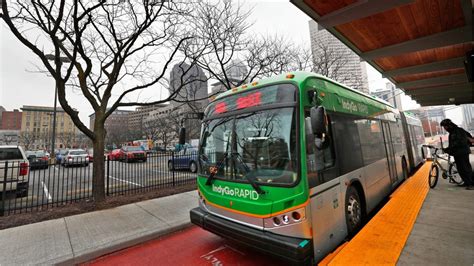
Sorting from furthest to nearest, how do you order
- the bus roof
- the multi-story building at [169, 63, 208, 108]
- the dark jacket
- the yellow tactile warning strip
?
the multi-story building at [169, 63, 208, 108], the dark jacket, the bus roof, the yellow tactile warning strip

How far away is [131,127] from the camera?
55125 millimetres

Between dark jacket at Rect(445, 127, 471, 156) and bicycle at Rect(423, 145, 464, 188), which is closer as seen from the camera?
dark jacket at Rect(445, 127, 471, 156)

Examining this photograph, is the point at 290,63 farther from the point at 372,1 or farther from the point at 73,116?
the point at 73,116

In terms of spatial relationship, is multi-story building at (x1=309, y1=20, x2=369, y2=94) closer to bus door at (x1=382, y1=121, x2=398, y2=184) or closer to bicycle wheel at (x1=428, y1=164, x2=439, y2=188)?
bus door at (x1=382, y1=121, x2=398, y2=184)

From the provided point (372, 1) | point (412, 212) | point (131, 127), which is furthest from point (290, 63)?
point (131, 127)

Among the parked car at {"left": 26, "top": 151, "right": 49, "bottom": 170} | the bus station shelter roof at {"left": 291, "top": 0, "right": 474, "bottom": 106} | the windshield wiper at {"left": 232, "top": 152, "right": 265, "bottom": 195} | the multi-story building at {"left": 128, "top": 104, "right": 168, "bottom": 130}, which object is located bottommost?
the windshield wiper at {"left": 232, "top": 152, "right": 265, "bottom": 195}

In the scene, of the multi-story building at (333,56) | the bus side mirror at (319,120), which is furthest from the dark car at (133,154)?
the multi-story building at (333,56)

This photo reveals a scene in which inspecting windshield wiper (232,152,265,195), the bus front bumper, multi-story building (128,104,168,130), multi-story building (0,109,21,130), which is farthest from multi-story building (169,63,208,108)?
multi-story building (0,109,21,130)

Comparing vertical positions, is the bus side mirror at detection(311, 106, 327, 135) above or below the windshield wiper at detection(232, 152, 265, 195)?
above

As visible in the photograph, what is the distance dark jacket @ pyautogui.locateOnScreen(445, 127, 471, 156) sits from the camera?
5.67 metres

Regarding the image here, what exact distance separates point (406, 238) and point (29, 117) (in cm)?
9351

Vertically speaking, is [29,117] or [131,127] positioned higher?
[29,117]

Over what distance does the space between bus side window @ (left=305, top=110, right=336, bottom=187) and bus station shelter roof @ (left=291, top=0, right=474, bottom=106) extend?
2.38m

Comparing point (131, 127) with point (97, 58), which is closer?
point (97, 58)
